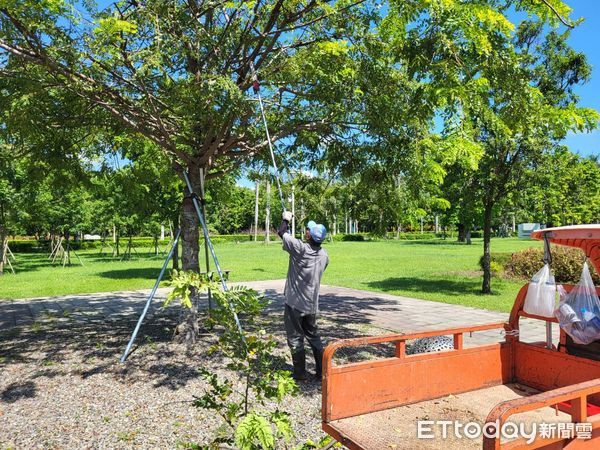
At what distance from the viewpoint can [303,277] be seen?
5.41m

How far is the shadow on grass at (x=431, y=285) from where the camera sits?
14.2 m

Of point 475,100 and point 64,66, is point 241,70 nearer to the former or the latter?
point 64,66

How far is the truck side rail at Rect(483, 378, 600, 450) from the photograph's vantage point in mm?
2213

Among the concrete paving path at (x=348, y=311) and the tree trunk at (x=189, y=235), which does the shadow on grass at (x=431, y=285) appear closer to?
the concrete paving path at (x=348, y=311)

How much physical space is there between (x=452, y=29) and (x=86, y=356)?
613cm

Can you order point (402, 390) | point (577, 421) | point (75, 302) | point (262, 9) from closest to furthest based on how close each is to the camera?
point (577, 421), point (402, 390), point (262, 9), point (75, 302)

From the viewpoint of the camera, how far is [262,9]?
20.9 feet

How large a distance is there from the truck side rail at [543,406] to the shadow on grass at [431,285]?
36.5ft

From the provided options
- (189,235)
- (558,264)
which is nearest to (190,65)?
(189,235)

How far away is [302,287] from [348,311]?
571 centimetres

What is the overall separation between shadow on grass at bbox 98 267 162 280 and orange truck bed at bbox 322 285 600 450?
15350 millimetres

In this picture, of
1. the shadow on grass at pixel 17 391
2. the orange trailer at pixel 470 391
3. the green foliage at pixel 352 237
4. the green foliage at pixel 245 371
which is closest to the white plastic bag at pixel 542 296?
the orange trailer at pixel 470 391

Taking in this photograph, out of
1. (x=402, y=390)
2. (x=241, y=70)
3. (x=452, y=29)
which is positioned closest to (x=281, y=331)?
(x=241, y=70)

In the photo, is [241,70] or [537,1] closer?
[537,1]
